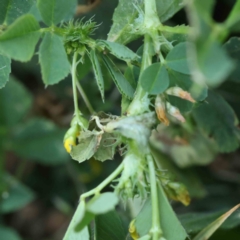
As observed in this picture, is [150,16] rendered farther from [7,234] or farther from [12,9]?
[7,234]

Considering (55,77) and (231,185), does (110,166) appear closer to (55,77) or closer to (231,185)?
(231,185)

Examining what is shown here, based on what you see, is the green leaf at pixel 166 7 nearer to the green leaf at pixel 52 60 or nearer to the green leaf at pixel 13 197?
the green leaf at pixel 52 60

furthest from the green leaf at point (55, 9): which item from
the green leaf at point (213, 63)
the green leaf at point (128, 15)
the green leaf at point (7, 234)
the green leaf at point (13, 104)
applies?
the green leaf at point (7, 234)

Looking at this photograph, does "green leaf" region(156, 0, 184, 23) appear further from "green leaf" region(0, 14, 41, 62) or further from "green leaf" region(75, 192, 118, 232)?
"green leaf" region(75, 192, 118, 232)

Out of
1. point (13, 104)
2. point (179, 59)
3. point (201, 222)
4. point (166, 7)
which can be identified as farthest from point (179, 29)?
point (13, 104)

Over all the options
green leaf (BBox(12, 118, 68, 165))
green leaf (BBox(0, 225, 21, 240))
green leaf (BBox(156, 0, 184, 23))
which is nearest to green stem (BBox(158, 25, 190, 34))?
green leaf (BBox(156, 0, 184, 23))

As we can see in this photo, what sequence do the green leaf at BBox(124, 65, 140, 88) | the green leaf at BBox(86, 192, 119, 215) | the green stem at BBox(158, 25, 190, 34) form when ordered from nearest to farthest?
the green leaf at BBox(86, 192, 119, 215), the green stem at BBox(158, 25, 190, 34), the green leaf at BBox(124, 65, 140, 88)
